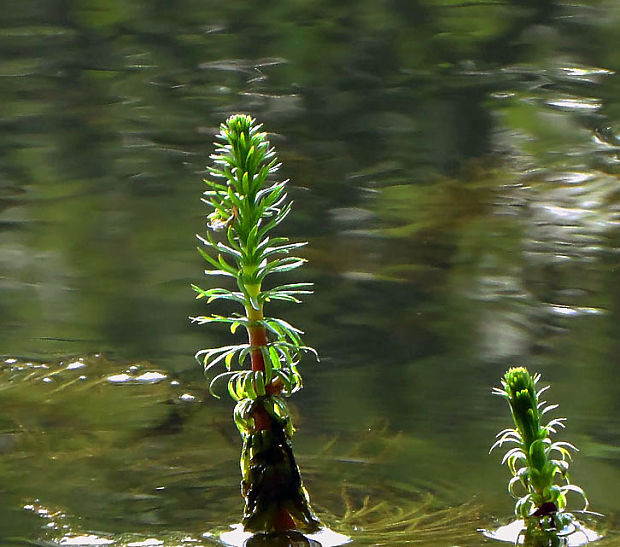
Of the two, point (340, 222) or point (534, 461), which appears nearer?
point (534, 461)

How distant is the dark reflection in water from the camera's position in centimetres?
117

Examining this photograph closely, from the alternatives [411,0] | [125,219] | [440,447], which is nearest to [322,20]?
[411,0]

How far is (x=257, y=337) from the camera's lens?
87 centimetres

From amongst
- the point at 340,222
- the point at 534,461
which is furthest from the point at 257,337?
the point at 340,222

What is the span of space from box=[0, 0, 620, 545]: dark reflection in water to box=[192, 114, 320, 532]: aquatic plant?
107 mm

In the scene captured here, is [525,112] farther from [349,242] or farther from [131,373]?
[131,373]

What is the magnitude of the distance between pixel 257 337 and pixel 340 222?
49.8 inches

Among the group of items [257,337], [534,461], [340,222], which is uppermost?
[340,222]

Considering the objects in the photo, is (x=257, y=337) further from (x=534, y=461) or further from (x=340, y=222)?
(x=340, y=222)

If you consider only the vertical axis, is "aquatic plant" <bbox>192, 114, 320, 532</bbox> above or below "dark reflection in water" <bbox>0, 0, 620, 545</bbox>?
below

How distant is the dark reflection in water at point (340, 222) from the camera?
117 cm

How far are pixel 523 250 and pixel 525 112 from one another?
84 cm

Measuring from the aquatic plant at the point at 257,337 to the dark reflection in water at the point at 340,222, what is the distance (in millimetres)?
107

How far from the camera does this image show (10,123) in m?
2.86
